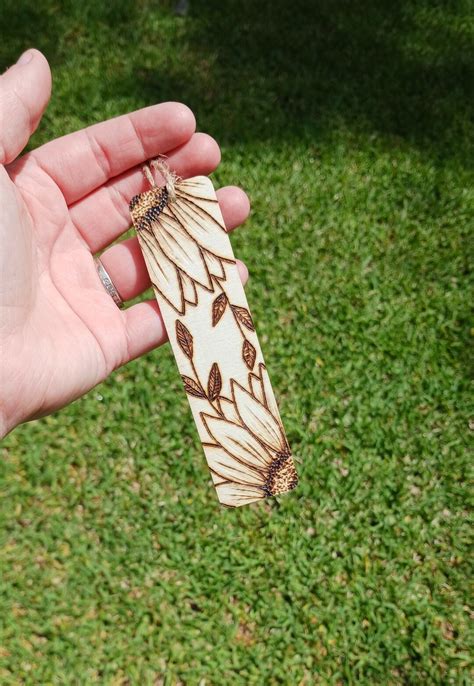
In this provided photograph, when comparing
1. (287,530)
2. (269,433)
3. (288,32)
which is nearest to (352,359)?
(287,530)

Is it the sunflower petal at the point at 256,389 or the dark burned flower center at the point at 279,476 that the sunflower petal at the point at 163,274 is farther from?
the dark burned flower center at the point at 279,476

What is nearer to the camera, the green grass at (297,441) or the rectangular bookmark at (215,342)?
the rectangular bookmark at (215,342)

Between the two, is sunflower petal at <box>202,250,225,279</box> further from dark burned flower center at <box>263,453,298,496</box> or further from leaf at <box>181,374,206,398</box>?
dark burned flower center at <box>263,453,298,496</box>

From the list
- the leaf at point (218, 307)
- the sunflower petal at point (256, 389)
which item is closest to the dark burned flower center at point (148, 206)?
the leaf at point (218, 307)

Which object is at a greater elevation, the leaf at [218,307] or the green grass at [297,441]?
the leaf at [218,307]

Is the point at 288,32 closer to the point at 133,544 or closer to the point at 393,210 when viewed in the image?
the point at 393,210

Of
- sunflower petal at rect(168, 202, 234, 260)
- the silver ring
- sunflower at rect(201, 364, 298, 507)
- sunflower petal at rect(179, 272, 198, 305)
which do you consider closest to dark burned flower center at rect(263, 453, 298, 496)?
sunflower at rect(201, 364, 298, 507)
